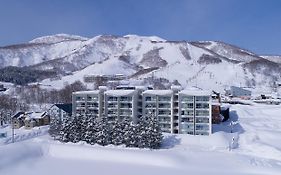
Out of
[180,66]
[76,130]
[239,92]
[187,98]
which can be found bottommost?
[76,130]

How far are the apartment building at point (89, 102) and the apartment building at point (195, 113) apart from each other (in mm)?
7796

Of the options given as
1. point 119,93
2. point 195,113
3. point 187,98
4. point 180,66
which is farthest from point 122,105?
point 180,66

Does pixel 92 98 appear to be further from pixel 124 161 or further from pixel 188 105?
pixel 124 161

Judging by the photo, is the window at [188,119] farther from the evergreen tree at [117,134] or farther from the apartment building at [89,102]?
the apartment building at [89,102]

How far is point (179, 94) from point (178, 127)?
2.80 m

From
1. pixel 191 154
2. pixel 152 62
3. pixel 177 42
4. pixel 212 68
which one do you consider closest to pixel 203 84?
pixel 212 68

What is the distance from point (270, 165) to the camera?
19531 mm

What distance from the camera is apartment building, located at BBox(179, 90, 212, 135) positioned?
3058cm

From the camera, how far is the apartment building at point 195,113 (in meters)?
30.6

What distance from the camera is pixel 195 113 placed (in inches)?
1218

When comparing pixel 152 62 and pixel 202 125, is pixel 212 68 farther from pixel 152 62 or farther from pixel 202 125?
pixel 202 125

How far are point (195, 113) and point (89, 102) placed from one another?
404 inches

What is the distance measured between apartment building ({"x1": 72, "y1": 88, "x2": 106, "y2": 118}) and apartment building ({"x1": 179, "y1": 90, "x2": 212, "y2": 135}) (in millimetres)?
7796

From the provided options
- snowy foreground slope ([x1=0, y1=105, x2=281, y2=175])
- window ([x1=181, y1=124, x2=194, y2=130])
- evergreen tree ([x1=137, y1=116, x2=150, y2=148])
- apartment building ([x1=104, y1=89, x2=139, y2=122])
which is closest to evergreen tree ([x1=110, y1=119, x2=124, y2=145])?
evergreen tree ([x1=137, y1=116, x2=150, y2=148])
